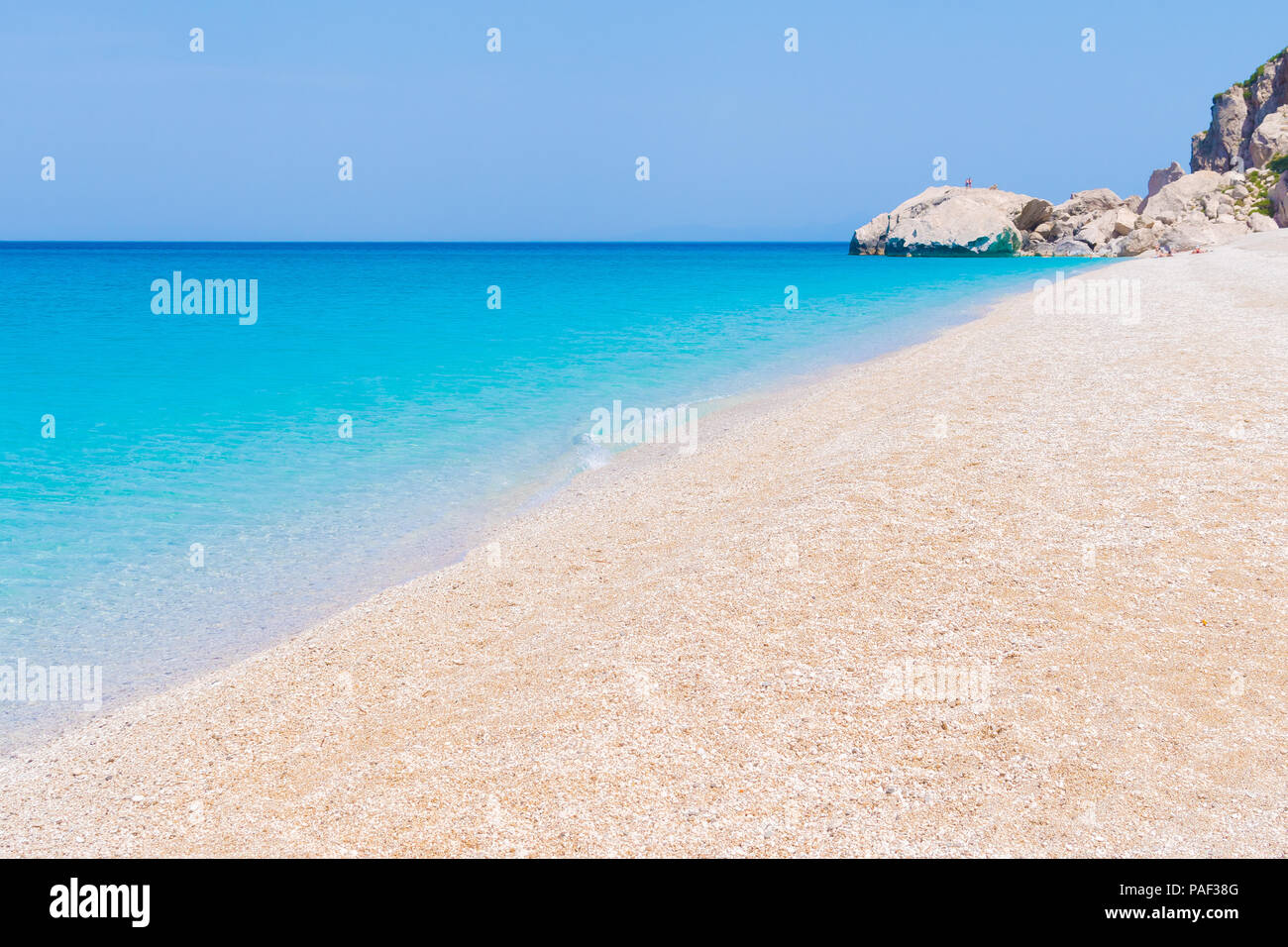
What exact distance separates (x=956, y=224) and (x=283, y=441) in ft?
315

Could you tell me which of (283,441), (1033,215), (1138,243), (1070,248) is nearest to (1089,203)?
(1033,215)

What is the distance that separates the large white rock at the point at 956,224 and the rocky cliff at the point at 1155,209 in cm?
11

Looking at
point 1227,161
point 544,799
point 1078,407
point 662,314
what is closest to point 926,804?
point 544,799

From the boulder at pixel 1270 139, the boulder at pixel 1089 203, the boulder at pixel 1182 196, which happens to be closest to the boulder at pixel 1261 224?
the boulder at pixel 1182 196

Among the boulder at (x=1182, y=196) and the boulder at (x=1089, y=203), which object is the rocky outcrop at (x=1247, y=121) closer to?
the boulder at (x=1182, y=196)

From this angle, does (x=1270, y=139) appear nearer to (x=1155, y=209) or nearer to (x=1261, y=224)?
(x=1155, y=209)

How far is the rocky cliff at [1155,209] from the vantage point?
68.7m

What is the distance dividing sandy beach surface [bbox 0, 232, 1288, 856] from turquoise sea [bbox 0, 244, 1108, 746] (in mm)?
1280

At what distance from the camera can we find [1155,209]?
80.6 metres

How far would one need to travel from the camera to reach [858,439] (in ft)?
35.9

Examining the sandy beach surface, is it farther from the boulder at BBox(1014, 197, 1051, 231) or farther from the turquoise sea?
the boulder at BBox(1014, 197, 1051, 231)

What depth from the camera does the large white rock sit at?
95000mm

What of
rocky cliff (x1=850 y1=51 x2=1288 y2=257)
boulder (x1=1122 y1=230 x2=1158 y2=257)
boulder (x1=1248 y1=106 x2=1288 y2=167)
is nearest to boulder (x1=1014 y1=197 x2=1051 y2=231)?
rocky cliff (x1=850 y1=51 x2=1288 y2=257)

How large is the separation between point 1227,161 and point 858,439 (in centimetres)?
10492
